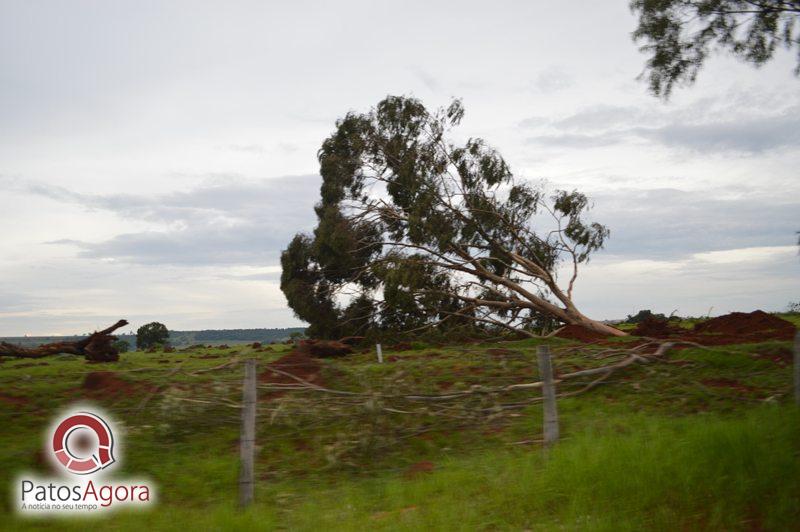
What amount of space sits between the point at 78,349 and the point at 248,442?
6.92 m

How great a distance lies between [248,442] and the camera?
639 centimetres

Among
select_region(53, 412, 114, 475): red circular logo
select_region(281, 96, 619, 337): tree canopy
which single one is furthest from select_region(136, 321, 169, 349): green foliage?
select_region(53, 412, 114, 475): red circular logo

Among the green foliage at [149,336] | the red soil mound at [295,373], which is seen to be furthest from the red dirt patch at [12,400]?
the green foliage at [149,336]

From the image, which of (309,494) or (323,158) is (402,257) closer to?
(323,158)

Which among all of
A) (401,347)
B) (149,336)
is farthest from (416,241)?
(149,336)

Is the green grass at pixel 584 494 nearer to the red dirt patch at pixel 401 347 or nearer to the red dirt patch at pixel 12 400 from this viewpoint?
the red dirt patch at pixel 12 400

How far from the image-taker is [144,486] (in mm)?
6918

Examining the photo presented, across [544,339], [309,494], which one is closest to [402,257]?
[544,339]

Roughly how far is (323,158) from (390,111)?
8.56ft

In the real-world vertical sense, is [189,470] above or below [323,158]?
below

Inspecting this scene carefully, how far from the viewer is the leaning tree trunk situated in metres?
11.9

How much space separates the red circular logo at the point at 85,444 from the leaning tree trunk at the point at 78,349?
503cm

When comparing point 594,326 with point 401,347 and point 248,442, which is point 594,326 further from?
point 248,442

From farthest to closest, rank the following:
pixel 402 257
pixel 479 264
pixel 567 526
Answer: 1. pixel 479 264
2. pixel 402 257
3. pixel 567 526
